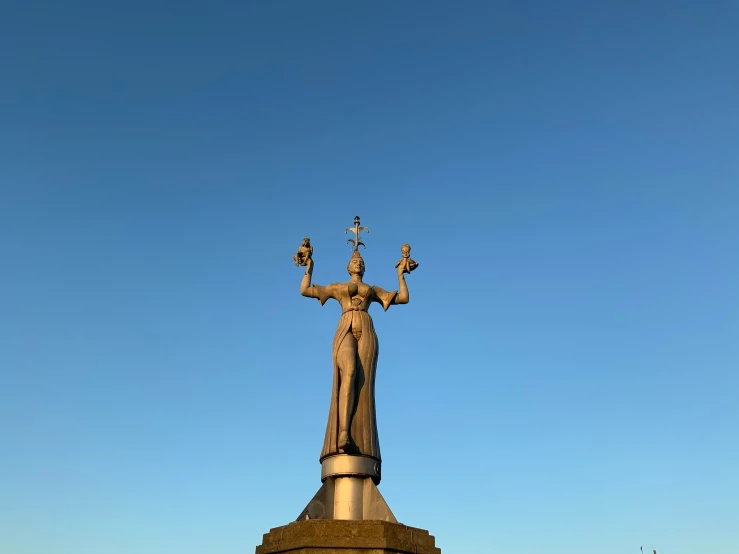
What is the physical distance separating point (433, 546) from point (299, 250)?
6.71 meters

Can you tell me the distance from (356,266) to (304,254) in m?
1.16

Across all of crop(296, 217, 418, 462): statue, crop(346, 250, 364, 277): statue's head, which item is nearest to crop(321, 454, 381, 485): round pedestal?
crop(296, 217, 418, 462): statue

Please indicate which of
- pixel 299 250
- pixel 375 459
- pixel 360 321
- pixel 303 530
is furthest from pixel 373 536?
pixel 299 250

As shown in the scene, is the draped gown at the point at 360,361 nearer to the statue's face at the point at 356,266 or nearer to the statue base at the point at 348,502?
the statue's face at the point at 356,266

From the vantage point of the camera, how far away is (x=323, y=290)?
16.2m

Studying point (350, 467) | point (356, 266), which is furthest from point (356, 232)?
point (350, 467)

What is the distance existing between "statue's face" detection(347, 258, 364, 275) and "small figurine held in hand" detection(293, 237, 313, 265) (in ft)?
2.95

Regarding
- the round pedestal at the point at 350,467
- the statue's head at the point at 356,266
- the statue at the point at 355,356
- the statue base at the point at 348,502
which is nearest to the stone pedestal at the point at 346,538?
the statue base at the point at 348,502

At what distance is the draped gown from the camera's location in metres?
14.8

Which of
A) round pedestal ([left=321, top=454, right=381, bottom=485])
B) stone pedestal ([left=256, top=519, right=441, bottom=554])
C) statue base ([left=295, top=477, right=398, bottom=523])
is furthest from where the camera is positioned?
round pedestal ([left=321, top=454, right=381, bottom=485])

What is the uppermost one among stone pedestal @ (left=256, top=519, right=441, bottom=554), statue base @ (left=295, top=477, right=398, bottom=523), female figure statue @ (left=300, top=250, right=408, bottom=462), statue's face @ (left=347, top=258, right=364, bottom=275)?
statue's face @ (left=347, top=258, right=364, bottom=275)

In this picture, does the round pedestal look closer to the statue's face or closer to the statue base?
the statue base

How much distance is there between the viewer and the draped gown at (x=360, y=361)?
1478 cm

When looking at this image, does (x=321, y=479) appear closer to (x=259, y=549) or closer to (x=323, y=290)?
(x=259, y=549)
